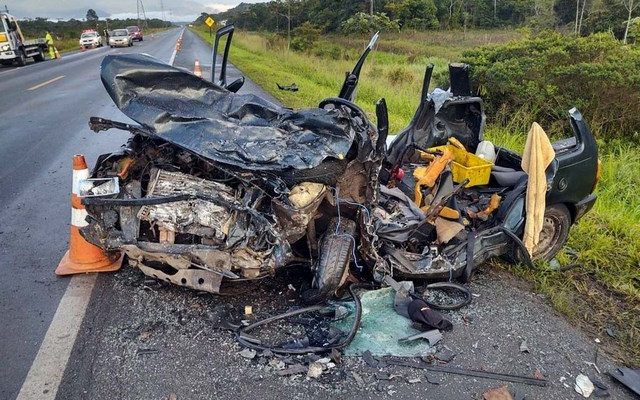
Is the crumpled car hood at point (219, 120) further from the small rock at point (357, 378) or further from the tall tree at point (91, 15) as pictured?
the tall tree at point (91, 15)

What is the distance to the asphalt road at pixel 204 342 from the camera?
2543 millimetres

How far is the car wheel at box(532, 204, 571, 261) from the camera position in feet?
13.5

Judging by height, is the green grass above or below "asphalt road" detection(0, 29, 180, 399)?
below

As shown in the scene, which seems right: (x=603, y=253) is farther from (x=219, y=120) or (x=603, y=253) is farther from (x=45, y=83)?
(x=45, y=83)

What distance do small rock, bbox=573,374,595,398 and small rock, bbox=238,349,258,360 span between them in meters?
1.86

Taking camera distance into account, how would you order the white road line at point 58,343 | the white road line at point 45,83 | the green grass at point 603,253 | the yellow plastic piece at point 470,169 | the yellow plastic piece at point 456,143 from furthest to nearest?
1. the white road line at point 45,83
2. the yellow plastic piece at point 456,143
3. the yellow plastic piece at point 470,169
4. the green grass at point 603,253
5. the white road line at point 58,343

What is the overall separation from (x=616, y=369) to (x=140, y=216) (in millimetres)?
3096

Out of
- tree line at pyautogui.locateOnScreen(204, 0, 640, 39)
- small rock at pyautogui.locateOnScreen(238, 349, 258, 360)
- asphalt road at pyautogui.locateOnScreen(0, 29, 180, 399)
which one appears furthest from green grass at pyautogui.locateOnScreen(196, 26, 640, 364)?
tree line at pyautogui.locateOnScreen(204, 0, 640, 39)

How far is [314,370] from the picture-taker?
2676mm

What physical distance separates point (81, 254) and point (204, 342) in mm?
1485

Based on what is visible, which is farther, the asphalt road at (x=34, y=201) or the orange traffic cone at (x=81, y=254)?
the orange traffic cone at (x=81, y=254)

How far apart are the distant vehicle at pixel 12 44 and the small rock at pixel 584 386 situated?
923 inches

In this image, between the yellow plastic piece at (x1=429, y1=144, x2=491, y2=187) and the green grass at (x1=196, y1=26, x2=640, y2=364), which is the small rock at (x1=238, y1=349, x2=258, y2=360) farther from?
the yellow plastic piece at (x1=429, y1=144, x2=491, y2=187)

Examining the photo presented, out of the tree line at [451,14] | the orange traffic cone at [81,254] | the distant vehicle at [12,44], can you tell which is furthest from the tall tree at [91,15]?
the orange traffic cone at [81,254]
